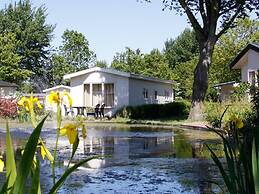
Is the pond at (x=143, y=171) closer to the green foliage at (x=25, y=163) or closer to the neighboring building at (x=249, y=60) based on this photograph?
the green foliage at (x=25, y=163)

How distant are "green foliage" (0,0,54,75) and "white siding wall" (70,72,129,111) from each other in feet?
95.8

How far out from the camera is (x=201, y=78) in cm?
2930

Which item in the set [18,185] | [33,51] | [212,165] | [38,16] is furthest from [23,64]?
[18,185]

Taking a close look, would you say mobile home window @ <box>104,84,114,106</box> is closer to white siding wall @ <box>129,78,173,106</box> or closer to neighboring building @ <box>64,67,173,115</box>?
neighboring building @ <box>64,67,173,115</box>

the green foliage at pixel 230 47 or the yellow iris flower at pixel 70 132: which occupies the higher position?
the green foliage at pixel 230 47

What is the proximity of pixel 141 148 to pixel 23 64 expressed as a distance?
2207 inches

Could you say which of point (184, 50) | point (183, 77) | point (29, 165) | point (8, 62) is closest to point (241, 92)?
point (29, 165)

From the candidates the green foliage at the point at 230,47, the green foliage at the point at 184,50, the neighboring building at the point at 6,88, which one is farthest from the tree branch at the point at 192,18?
the green foliage at the point at 184,50

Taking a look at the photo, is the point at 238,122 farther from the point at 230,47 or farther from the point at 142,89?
the point at 230,47

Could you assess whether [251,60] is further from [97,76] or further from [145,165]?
[145,165]

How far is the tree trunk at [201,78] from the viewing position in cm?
2919

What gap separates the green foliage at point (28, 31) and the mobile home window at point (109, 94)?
30.3 metres

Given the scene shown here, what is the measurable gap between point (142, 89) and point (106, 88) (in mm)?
3595

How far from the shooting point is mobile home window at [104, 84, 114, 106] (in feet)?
127
